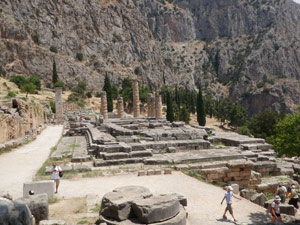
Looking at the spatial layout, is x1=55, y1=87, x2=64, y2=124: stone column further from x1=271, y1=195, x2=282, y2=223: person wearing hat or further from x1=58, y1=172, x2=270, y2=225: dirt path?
x1=271, y1=195, x2=282, y2=223: person wearing hat

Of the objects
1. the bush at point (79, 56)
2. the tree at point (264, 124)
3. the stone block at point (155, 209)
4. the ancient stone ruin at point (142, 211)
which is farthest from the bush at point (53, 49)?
the stone block at point (155, 209)

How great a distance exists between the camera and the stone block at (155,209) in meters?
6.07

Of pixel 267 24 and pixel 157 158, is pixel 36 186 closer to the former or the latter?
pixel 157 158

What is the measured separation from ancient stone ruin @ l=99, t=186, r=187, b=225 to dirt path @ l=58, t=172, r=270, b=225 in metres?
0.74

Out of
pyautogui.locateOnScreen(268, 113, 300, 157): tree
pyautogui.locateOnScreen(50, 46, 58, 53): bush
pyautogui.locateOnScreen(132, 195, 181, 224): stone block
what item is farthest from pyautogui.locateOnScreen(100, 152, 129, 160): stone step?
pyautogui.locateOnScreen(50, 46, 58, 53): bush

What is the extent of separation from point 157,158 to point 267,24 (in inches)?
5495

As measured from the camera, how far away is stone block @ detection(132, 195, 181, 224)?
6.07 m

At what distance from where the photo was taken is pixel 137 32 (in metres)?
107

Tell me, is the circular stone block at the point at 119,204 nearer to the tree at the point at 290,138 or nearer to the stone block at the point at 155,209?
the stone block at the point at 155,209

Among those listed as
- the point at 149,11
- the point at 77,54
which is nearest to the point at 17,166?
the point at 77,54

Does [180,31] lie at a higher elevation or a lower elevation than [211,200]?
higher

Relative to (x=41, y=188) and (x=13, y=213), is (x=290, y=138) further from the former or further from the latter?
(x=13, y=213)

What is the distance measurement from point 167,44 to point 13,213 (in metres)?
132

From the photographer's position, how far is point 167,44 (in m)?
131
